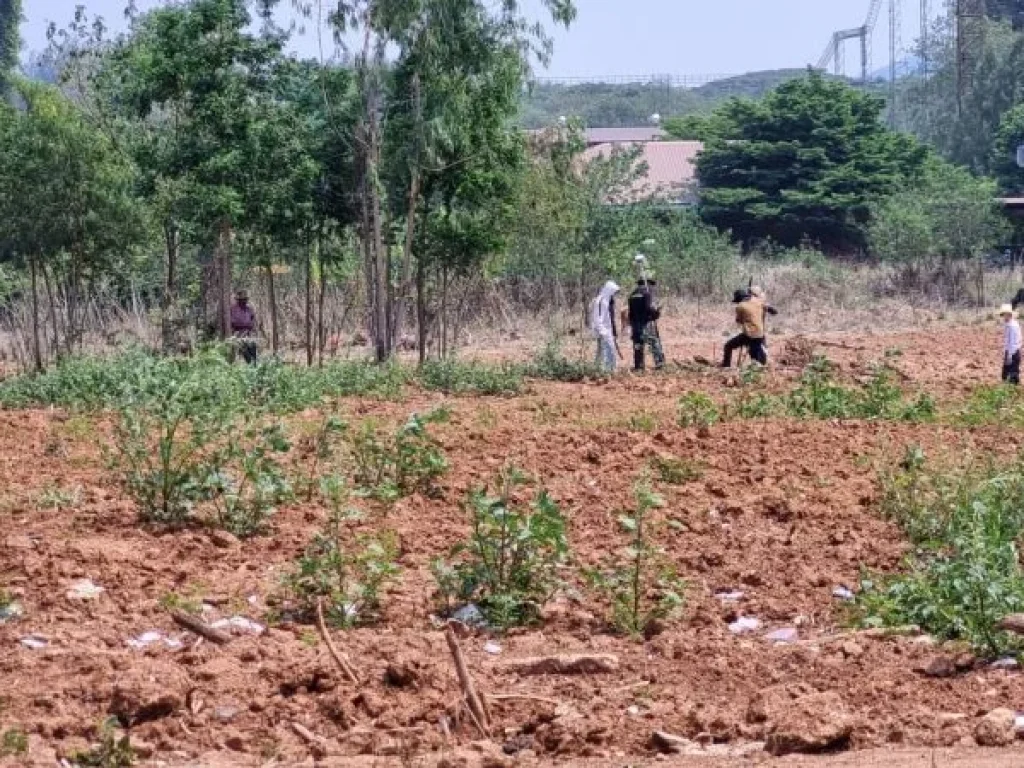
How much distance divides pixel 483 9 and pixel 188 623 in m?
17.5

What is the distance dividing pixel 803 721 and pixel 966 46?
233ft

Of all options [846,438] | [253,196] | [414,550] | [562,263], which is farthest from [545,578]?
[562,263]

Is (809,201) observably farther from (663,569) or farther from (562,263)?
(663,569)

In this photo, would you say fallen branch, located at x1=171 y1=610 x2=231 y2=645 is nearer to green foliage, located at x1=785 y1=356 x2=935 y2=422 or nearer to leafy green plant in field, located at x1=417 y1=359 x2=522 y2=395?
green foliage, located at x1=785 y1=356 x2=935 y2=422

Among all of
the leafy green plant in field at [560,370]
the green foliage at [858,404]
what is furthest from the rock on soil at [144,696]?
the leafy green plant in field at [560,370]

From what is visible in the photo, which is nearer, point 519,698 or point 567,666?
point 519,698

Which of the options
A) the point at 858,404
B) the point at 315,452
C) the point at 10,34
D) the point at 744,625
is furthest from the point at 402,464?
the point at 10,34

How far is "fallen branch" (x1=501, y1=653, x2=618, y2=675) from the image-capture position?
7430 millimetres

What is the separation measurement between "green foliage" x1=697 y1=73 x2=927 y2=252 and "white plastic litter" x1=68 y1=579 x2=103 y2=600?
1673 inches

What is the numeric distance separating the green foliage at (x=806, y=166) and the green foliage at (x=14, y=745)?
4492 cm

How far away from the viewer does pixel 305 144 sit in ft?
82.2

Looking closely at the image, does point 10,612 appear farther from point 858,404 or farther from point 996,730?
point 858,404

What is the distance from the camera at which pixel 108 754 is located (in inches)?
245

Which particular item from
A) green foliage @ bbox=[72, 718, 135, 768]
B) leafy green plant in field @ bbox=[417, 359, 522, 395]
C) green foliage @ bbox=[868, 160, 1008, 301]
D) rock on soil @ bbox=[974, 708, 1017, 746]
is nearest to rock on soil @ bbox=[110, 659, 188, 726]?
green foliage @ bbox=[72, 718, 135, 768]
